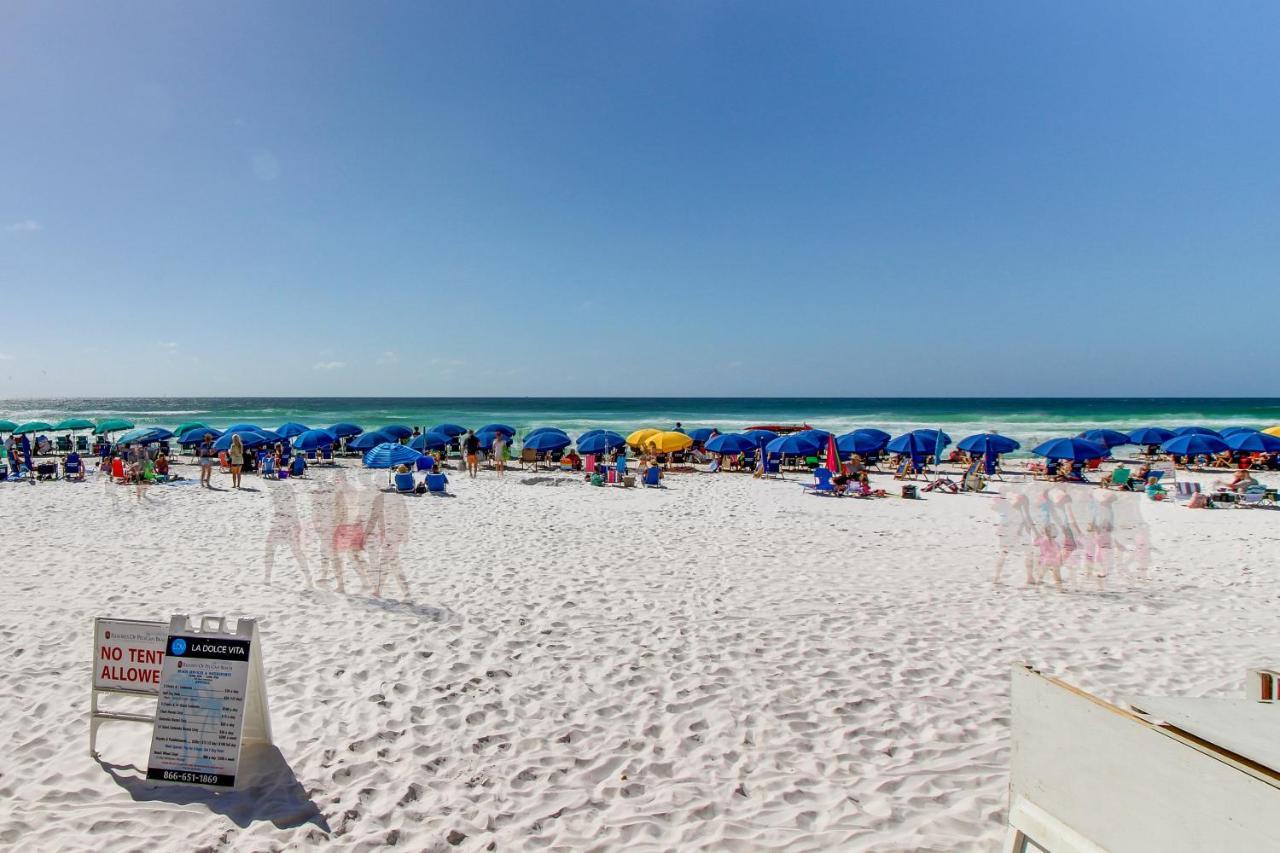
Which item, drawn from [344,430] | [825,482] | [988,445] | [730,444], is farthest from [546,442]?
[988,445]

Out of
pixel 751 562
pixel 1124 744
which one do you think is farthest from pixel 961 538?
pixel 1124 744

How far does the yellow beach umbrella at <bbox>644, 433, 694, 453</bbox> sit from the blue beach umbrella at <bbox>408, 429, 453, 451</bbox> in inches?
337

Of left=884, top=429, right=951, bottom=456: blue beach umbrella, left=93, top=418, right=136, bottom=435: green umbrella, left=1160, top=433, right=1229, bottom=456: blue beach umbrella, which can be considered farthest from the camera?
left=93, top=418, right=136, bottom=435: green umbrella

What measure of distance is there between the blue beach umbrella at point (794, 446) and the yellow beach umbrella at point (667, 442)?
8.61 ft

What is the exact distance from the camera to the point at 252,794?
3.43 m

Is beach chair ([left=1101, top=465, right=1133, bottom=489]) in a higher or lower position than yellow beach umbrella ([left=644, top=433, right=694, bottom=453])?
lower

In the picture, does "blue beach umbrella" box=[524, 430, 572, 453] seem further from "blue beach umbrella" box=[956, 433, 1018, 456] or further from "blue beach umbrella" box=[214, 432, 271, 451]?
"blue beach umbrella" box=[956, 433, 1018, 456]

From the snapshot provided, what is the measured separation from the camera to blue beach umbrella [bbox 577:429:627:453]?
2150 centimetres

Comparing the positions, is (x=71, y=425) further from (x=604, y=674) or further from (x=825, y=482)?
(x=604, y=674)

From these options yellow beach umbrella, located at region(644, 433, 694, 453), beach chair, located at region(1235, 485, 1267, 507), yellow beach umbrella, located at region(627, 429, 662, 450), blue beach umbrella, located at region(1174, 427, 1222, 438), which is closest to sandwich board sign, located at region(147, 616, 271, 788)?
yellow beach umbrella, located at region(644, 433, 694, 453)

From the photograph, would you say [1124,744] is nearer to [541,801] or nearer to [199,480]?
[541,801]

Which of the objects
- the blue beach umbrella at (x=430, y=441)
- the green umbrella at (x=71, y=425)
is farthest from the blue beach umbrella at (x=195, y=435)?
the blue beach umbrella at (x=430, y=441)

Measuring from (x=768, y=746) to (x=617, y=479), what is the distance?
14.1 meters

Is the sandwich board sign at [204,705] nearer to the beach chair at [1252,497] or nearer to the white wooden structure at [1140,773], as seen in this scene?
the white wooden structure at [1140,773]
